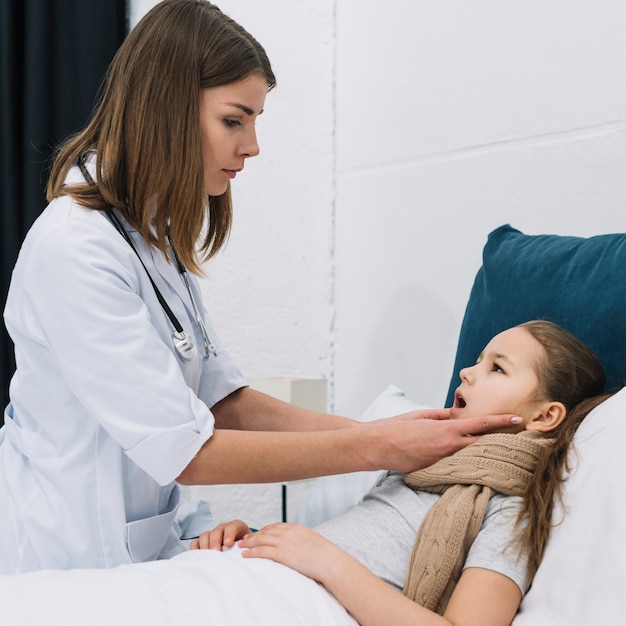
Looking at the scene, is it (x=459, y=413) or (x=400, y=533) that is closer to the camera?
(x=400, y=533)

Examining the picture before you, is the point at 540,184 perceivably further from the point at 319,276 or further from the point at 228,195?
the point at 319,276

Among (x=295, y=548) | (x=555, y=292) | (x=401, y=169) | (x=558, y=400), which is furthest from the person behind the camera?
(x=401, y=169)

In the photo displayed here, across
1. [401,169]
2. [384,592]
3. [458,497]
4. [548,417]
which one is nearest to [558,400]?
[548,417]

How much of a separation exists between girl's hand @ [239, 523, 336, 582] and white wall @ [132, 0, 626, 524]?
40.1 inches

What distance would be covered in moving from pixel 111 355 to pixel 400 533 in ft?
1.65

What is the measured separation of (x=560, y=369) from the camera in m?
1.30

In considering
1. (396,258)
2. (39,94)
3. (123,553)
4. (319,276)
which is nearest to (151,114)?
(123,553)

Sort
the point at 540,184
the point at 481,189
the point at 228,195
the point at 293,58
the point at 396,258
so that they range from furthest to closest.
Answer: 1. the point at 293,58
2. the point at 396,258
3. the point at 481,189
4. the point at 540,184
5. the point at 228,195

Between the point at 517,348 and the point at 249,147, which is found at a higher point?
the point at 249,147

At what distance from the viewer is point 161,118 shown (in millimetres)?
1287

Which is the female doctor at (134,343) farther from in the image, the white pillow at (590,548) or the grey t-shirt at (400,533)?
the white pillow at (590,548)

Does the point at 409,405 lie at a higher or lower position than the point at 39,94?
lower

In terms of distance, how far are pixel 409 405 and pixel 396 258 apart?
2.45 feet

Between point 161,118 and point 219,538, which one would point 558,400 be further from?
point 161,118
